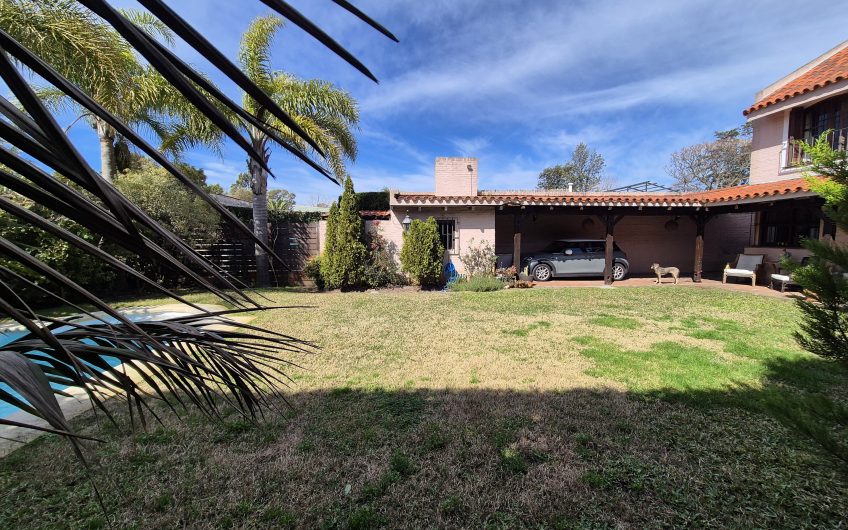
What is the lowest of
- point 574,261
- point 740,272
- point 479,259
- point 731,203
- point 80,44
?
point 740,272

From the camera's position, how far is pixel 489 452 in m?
3.00

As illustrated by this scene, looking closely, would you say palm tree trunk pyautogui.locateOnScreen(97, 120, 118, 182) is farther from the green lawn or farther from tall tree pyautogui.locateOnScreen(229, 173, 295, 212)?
tall tree pyautogui.locateOnScreen(229, 173, 295, 212)

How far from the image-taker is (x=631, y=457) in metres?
2.91

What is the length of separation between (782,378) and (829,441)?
336cm

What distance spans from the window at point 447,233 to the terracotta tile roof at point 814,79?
9872 millimetres

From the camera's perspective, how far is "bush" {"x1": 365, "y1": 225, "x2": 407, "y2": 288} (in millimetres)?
11680

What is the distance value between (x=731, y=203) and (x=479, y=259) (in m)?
7.35

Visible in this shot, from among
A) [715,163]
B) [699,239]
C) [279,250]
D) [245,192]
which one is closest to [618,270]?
[699,239]

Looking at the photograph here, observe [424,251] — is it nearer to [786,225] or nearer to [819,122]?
[786,225]

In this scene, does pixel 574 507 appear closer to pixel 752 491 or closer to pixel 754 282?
pixel 752 491

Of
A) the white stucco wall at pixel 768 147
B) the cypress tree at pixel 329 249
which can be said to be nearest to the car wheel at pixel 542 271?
the cypress tree at pixel 329 249

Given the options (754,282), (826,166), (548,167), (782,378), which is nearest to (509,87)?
(754,282)

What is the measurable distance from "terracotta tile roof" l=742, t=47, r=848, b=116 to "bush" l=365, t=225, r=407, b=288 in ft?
39.7

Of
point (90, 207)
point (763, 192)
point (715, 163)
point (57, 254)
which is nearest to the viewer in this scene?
point (90, 207)
